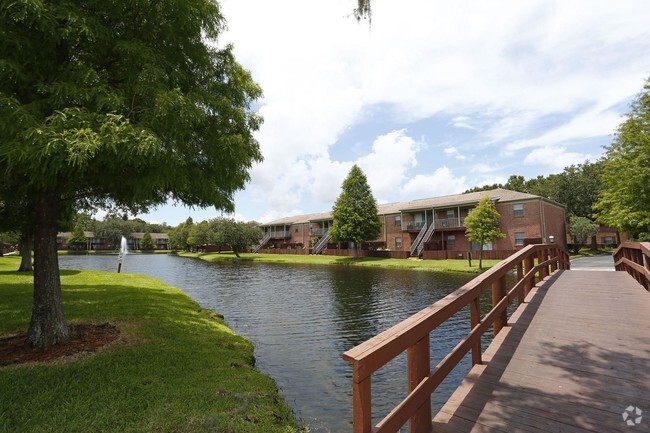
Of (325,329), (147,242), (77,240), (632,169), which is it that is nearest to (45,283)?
(325,329)

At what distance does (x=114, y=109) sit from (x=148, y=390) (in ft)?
13.3

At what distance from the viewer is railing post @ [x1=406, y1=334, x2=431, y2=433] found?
3324 millimetres

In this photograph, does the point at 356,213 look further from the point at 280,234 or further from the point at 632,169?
the point at 632,169

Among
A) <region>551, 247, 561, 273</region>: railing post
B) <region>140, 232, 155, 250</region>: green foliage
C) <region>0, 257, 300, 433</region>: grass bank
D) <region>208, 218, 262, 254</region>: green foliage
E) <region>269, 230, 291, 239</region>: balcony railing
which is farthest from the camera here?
<region>140, 232, 155, 250</region>: green foliage

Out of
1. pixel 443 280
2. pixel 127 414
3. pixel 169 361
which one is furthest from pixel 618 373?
pixel 443 280

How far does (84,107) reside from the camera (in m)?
4.92

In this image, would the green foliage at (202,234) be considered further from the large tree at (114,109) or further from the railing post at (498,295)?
the railing post at (498,295)

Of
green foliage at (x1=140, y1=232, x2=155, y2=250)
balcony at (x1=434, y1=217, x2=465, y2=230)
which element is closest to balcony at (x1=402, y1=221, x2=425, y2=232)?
balcony at (x1=434, y1=217, x2=465, y2=230)

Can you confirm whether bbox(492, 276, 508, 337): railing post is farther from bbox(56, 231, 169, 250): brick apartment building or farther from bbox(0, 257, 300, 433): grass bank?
bbox(56, 231, 169, 250): brick apartment building

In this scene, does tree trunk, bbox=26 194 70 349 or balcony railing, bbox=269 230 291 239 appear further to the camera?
balcony railing, bbox=269 230 291 239

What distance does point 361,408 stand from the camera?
2535mm

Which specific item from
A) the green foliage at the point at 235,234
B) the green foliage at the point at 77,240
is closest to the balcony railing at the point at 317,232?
the green foliage at the point at 235,234

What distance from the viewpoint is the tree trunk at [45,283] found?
7.13 m

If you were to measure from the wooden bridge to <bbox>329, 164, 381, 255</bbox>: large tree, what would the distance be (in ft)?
132
